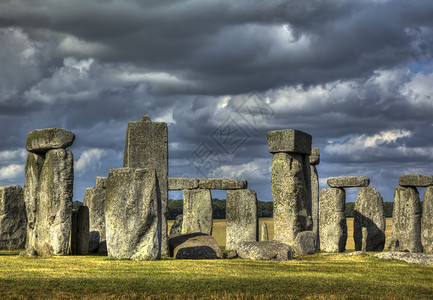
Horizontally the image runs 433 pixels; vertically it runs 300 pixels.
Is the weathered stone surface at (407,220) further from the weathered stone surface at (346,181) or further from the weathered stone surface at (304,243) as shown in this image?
the weathered stone surface at (304,243)

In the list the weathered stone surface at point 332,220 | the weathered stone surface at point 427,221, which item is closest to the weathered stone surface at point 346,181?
the weathered stone surface at point 332,220

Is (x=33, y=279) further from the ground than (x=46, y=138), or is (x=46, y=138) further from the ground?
(x=46, y=138)

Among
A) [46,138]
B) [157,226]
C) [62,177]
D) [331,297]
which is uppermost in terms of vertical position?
[46,138]

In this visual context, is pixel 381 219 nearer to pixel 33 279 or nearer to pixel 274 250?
pixel 274 250

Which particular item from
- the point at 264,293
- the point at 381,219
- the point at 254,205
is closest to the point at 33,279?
the point at 264,293

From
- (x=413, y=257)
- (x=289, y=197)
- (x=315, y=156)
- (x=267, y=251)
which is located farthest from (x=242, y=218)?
(x=413, y=257)

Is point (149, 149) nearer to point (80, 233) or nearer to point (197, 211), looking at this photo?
point (80, 233)

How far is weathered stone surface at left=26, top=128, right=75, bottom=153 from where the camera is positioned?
731 inches

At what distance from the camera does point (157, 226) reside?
16.1 meters

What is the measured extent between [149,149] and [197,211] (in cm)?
972

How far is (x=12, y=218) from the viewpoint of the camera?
2391 centimetres

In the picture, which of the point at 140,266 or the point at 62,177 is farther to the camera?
the point at 62,177

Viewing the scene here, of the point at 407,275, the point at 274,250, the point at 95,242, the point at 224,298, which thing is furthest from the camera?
the point at 95,242

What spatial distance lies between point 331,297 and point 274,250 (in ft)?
21.3
